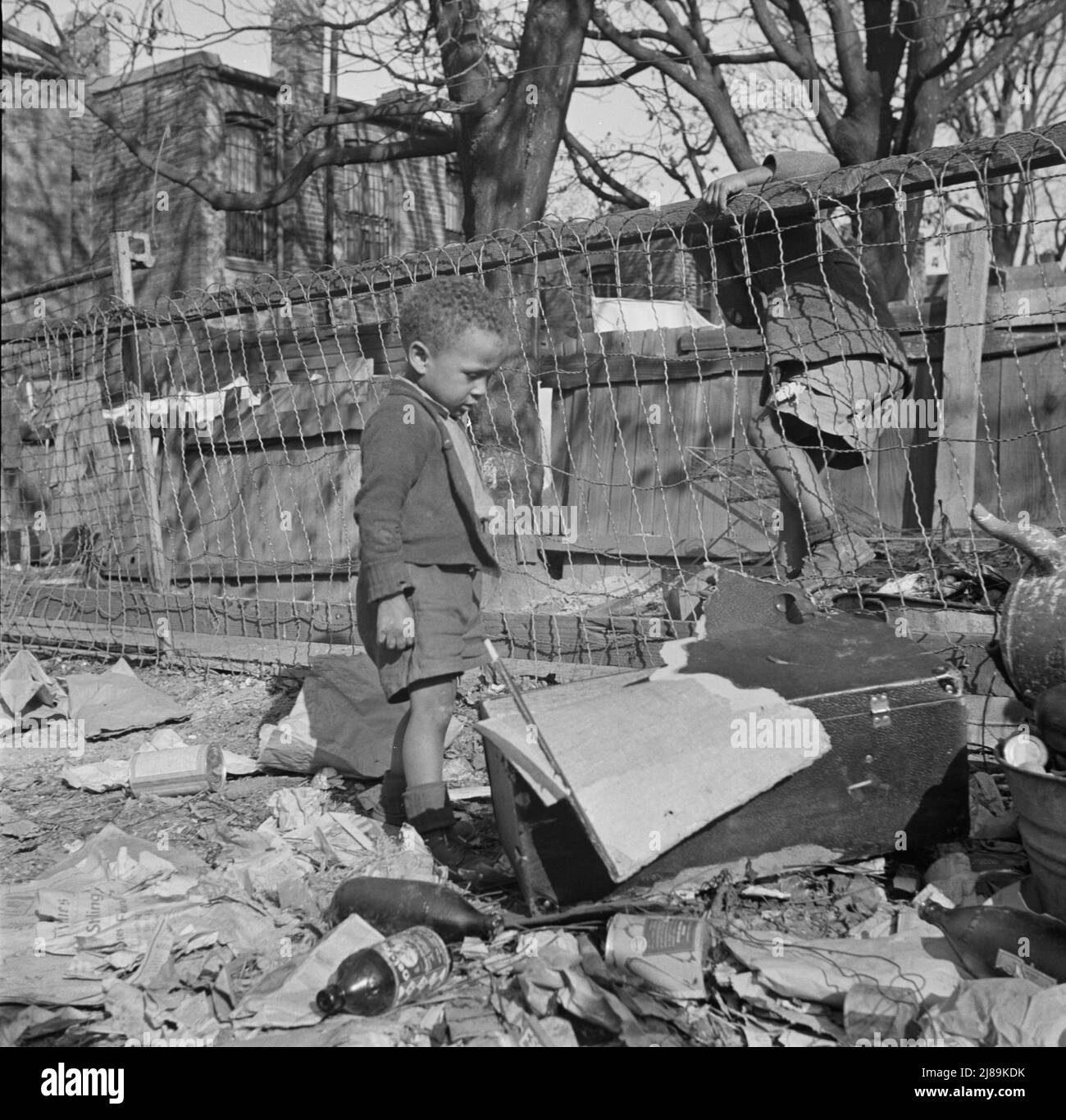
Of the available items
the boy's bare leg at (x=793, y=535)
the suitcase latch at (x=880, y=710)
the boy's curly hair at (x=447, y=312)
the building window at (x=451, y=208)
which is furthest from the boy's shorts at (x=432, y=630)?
the building window at (x=451, y=208)

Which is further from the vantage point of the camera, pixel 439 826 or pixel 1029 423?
pixel 1029 423

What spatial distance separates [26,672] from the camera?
571 centimetres

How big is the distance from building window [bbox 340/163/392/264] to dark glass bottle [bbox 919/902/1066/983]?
74.2 feet

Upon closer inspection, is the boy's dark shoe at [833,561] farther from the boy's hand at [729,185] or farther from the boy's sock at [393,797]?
the boy's sock at [393,797]

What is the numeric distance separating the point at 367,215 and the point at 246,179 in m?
2.60

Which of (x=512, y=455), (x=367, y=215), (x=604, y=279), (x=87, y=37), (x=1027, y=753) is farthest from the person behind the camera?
(x=367, y=215)

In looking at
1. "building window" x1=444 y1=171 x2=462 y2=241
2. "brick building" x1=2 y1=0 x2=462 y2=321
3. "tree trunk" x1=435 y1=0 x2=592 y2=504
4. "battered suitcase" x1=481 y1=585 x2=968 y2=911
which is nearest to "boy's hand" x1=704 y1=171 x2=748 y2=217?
"battered suitcase" x1=481 y1=585 x2=968 y2=911

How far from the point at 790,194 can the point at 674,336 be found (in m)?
3.17

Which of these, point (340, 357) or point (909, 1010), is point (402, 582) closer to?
point (909, 1010)

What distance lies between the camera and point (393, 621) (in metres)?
3.14

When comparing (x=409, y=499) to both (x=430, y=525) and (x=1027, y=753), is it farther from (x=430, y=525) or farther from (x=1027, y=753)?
(x=1027, y=753)

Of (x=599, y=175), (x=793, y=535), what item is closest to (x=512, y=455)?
(x=793, y=535)

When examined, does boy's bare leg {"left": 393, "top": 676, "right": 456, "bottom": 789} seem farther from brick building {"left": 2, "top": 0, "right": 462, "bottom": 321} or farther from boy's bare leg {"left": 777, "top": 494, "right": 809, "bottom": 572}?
brick building {"left": 2, "top": 0, "right": 462, "bottom": 321}

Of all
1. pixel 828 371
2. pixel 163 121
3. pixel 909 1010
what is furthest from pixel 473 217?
pixel 163 121
